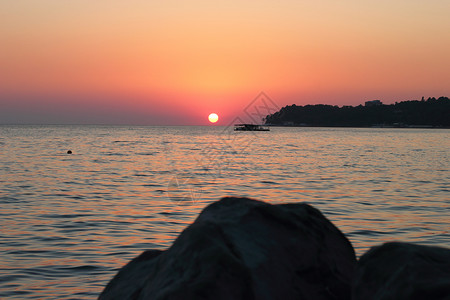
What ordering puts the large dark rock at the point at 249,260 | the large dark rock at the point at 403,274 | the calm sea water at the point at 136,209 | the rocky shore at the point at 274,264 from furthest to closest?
1. the calm sea water at the point at 136,209
2. the large dark rock at the point at 249,260
3. the rocky shore at the point at 274,264
4. the large dark rock at the point at 403,274

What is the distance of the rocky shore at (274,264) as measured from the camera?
3846mm

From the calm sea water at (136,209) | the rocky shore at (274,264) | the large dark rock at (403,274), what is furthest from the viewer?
the calm sea water at (136,209)

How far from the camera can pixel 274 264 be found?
173 inches

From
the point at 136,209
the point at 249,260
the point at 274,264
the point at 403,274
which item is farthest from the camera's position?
the point at 136,209

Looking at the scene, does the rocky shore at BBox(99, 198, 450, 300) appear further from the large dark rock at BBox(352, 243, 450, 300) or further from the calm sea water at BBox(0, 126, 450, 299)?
the calm sea water at BBox(0, 126, 450, 299)

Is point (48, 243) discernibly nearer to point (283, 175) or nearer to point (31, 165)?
point (283, 175)

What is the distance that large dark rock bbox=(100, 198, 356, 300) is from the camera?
4016 mm

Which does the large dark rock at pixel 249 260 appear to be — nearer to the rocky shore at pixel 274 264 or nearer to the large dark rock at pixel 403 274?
the rocky shore at pixel 274 264

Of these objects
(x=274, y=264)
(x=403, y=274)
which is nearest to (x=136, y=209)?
(x=274, y=264)

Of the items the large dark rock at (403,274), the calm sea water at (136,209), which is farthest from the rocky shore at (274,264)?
the calm sea water at (136,209)

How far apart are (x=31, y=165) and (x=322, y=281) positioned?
31917mm

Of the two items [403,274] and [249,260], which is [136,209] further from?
[403,274]

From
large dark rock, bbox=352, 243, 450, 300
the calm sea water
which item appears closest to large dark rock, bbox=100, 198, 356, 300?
large dark rock, bbox=352, 243, 450, 300

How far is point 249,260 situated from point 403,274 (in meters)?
1.23
